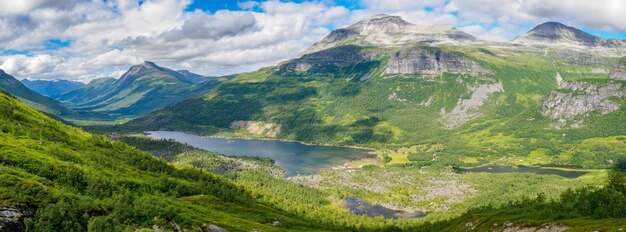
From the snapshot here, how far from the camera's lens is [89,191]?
351 ft

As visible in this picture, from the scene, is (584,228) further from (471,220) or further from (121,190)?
(121,190)

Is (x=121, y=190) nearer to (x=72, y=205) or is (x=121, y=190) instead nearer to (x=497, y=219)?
(x=72, y=205)

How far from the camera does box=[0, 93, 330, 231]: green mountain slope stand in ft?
244

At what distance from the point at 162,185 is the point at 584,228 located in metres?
129

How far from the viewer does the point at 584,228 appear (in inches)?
2955

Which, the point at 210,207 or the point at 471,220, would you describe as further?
the point at 210,207

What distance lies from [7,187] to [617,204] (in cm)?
12739

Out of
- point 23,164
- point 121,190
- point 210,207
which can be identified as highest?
point 23,164

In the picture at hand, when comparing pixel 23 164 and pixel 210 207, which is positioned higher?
→ pixel 23 164

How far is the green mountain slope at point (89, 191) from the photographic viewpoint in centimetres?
7439

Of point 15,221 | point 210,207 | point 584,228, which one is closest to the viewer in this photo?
point 15,221

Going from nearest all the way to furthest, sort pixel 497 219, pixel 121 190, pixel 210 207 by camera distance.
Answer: pixel 497 219 < pixel 121 190 < pixel 210 207

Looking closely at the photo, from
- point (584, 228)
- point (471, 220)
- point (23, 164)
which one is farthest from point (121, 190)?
point (584, 228)

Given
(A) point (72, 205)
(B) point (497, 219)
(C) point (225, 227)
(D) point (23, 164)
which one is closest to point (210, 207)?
(C) point (225, 227)
